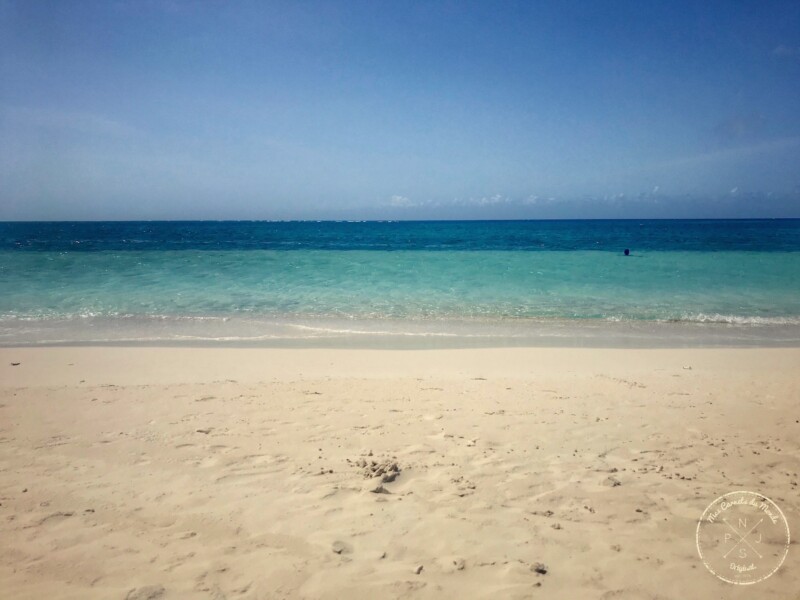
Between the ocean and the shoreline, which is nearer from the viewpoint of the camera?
the shoreline

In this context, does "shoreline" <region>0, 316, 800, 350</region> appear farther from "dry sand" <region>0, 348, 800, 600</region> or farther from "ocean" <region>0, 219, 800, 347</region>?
"dry sand" <region>0, 348, 800, 600</region>

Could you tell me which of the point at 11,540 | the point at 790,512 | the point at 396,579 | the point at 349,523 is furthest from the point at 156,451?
the point at 790,512

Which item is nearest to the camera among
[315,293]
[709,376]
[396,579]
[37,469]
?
[396,579]

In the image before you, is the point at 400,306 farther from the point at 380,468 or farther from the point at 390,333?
the point at 380,468

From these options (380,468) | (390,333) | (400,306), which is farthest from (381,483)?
(400,306)

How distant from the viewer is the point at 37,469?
4020 millimetres

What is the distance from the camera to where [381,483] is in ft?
12.5

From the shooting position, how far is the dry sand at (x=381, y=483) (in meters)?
2.79

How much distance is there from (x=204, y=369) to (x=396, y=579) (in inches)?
235

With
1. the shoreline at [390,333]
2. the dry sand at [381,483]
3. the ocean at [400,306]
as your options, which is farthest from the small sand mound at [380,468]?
the ocean at [400,306]

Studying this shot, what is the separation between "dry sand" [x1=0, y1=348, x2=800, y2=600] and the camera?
9.17 feet

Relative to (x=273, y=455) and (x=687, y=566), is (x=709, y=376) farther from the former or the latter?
(x=273, y=455)

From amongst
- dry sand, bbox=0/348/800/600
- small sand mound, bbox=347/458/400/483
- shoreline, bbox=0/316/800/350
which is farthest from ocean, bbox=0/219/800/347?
small sand mound, bbox=347/458/400/483

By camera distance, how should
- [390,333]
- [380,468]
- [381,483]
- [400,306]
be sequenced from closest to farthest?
1. [381,483]
2. [380,468]
3. [390,333]
4. [400,306]
